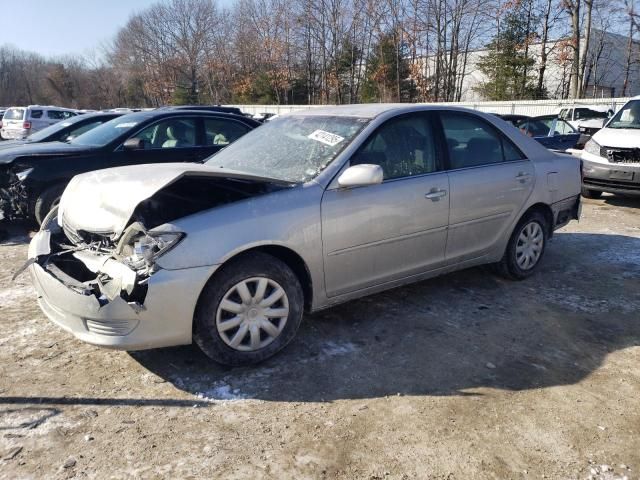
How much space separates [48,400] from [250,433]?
1.22 metres

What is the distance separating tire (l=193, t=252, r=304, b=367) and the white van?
68.6ft

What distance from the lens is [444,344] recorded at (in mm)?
3617

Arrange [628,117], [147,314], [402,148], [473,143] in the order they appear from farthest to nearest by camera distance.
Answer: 1. [628,117]
2. [473,143]
3. [402,148]
4. [147,314]

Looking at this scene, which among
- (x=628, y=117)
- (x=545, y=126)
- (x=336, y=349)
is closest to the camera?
(x=336, y=349)

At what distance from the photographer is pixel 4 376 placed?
10.4 feet

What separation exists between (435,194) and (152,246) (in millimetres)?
2168

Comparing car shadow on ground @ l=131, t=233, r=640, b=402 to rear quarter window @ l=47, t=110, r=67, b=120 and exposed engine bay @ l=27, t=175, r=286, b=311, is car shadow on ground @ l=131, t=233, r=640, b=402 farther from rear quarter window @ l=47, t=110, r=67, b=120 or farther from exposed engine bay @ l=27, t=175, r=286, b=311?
rear quarter window @ l=47, t=110, r=67, b=120

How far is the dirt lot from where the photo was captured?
2.43 m

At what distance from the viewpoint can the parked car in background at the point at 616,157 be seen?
8227mm

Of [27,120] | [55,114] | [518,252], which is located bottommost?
[518,252]

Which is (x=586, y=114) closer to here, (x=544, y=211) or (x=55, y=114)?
(x=544, y=211)

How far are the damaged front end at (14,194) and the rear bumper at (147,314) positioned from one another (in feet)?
12.7

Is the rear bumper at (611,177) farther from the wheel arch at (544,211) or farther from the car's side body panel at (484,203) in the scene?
the car's side body panel at (484,203)

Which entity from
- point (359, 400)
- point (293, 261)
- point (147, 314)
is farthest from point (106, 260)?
point (359, 400)
